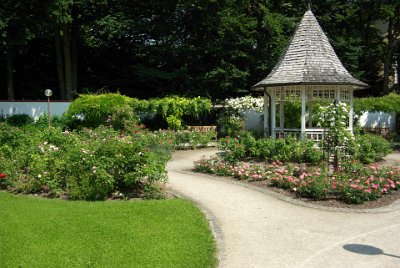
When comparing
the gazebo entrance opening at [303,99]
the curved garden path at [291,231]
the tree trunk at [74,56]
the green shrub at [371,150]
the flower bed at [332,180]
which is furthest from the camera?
the tree trunk at [74,56]

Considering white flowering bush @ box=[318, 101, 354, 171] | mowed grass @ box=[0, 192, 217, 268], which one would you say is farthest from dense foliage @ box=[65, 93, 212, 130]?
mowed grass @ box=[0, 192, 217, 268]

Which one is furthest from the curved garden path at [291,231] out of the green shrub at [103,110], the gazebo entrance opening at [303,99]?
the green shrub at [103,110]

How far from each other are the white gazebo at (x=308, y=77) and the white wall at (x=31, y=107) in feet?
46.3

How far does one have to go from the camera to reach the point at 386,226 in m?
7.28

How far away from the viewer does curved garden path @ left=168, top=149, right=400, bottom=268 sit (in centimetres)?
573

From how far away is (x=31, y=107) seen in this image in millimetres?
26109

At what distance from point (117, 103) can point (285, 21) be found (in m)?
14.1

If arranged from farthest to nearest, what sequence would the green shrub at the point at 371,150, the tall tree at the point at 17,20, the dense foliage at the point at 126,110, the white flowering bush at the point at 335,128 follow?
the tall tree at the point at 17,20
the dense foliage at the point at 126,110
the green shrub at the point at 371,150
the white flowering bush at the point at 335,128

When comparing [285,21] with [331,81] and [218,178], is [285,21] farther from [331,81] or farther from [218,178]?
[218,178]

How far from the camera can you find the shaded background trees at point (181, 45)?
2872 cm

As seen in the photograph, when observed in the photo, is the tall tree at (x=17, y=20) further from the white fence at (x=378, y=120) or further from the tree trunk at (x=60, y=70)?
the white fence at (x=378, y=120)

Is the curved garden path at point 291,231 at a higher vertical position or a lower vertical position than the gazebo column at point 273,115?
lower

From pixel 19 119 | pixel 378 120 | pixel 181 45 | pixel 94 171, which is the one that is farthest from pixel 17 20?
pixel 378 120

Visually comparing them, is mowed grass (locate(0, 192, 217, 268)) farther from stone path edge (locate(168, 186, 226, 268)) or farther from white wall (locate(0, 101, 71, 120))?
white wall (locate(0, 101, 71, 120))
